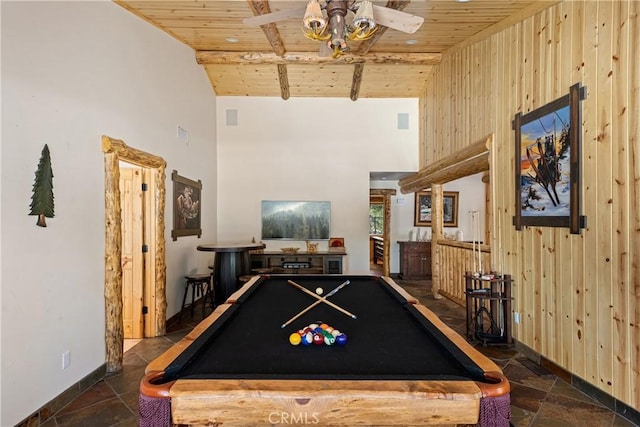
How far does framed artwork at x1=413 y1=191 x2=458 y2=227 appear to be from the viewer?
300 inches

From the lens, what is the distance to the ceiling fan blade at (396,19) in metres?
2.58

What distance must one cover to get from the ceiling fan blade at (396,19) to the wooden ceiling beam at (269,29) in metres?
1.63

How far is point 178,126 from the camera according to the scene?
462cm

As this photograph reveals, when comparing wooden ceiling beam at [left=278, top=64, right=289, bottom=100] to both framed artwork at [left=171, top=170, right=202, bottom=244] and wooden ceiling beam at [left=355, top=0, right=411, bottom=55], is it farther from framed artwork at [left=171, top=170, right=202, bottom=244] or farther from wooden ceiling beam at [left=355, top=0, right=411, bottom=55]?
framed artwork at [left=171, top=170, right=202, bottom=244]

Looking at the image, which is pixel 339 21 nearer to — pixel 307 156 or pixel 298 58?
pixel 298 58

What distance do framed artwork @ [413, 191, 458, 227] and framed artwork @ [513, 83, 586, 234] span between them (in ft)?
13.8

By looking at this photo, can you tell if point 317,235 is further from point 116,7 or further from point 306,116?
point 116,7

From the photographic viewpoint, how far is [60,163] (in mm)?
2496

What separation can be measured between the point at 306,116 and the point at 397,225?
3331mm

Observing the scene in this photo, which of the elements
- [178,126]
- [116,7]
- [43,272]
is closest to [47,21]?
[116,7]

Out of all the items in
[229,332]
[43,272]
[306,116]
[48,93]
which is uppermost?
[306,116]

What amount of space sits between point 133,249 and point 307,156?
368 cm

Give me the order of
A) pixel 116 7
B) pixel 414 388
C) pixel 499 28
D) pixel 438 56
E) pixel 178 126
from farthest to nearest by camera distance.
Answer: pixel 438 56
pixel 178 126
pixel 499 28
pixel 116 7
pixel 414 388

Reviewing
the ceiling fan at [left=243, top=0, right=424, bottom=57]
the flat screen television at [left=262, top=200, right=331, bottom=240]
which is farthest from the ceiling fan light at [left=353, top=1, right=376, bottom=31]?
the flat screen television at [left=262, top=200, right=331, bottom=240]
